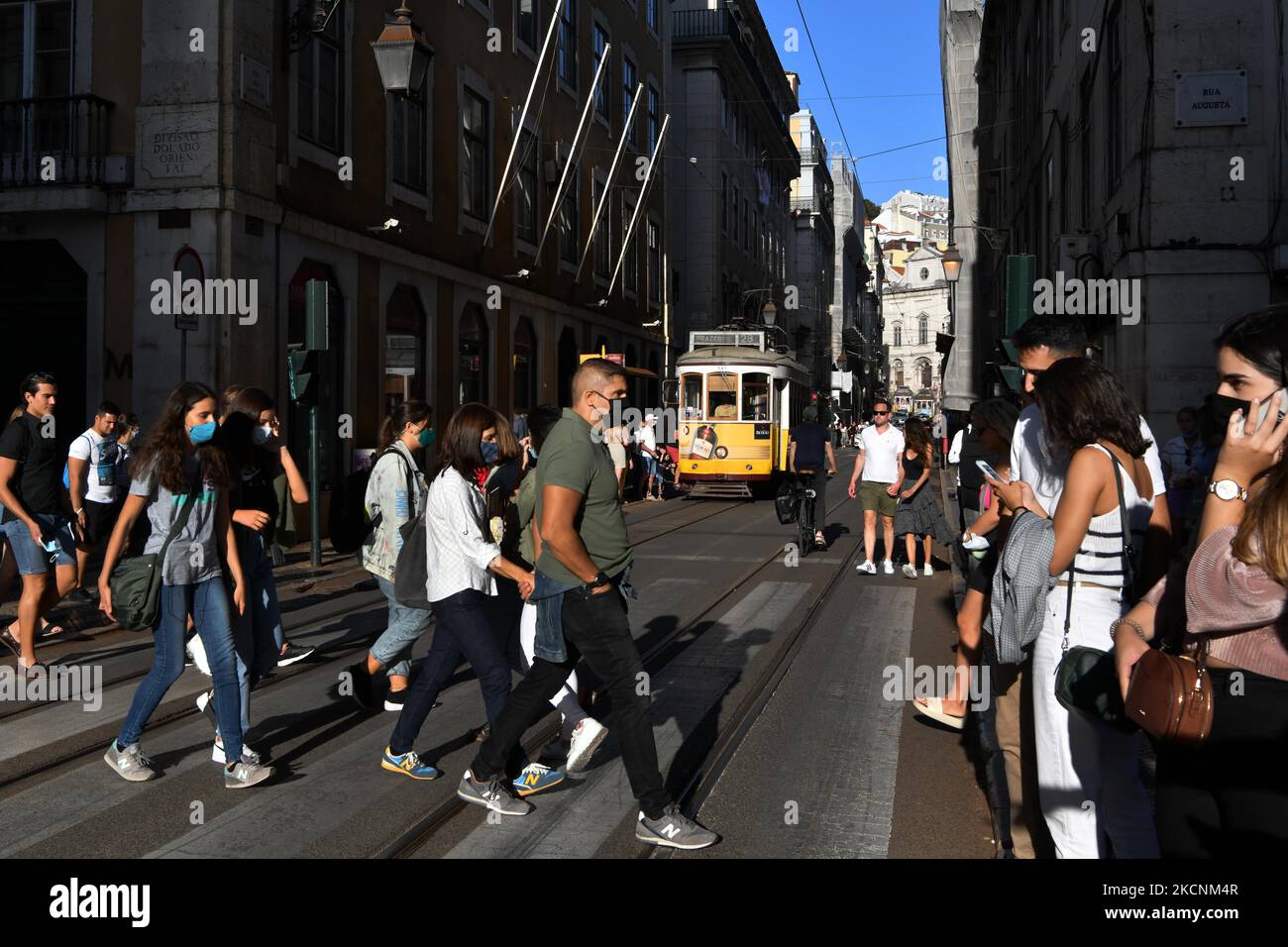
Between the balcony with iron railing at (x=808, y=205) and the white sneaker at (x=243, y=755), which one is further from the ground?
the balcony with iron railing at (x=808, y=205)

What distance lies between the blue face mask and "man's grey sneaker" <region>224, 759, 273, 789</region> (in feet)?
4.61

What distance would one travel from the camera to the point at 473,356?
21703 millimetres

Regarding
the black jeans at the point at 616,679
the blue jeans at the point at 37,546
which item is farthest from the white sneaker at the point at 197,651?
the blue jeans at the point at 37,546

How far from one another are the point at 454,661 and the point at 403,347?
14096 millimetres

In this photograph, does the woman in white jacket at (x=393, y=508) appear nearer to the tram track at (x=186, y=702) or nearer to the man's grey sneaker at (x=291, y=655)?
the tram track at (x=186, y=702)

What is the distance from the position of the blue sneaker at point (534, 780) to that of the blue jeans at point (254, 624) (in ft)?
4.00

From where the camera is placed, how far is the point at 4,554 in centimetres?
827

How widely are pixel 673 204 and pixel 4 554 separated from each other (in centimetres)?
3453

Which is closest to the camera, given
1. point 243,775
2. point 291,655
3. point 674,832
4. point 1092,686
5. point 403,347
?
point 1092,686

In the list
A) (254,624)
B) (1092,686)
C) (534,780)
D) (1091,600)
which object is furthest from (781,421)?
(1092,686)

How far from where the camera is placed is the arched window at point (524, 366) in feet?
78.9

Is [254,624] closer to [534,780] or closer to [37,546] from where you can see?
[534,780]

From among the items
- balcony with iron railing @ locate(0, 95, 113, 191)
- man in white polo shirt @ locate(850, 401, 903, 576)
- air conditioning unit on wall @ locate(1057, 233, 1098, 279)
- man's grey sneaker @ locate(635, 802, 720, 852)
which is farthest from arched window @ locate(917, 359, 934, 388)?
man's grey sneaker @ locate(635, 802, 720, 852)
